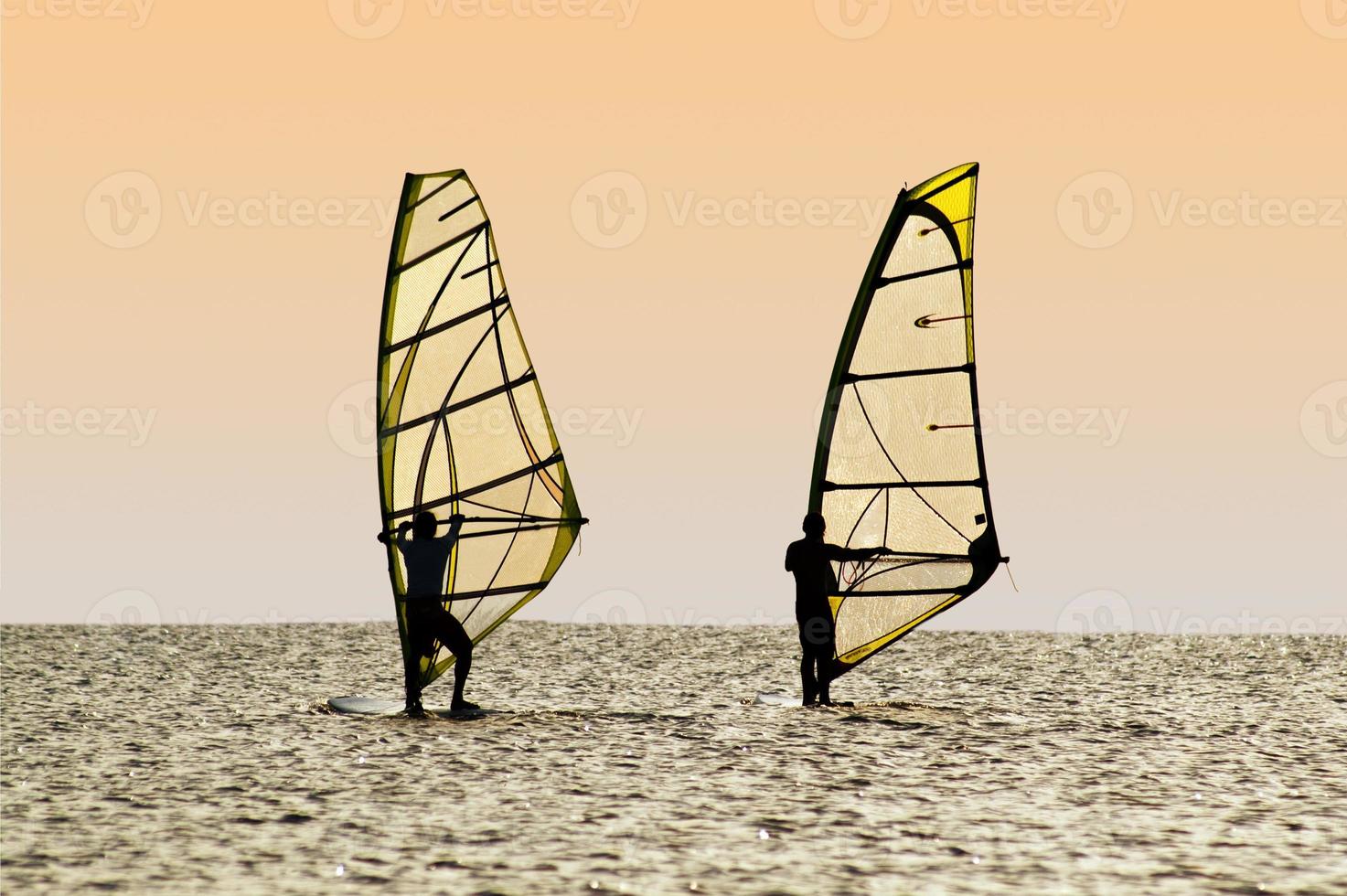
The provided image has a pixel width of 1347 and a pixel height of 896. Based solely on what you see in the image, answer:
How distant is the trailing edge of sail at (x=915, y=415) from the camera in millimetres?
11266

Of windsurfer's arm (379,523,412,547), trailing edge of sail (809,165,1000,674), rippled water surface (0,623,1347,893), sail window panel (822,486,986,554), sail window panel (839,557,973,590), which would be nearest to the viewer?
rippled water surface (0,623,1347,893)

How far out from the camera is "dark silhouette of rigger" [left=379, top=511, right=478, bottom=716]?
11062 mm

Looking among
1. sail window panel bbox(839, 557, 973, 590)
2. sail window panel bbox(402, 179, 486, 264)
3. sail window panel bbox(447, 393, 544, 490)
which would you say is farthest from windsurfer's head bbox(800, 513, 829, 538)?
sail window panel bbox(402, 179, 486, 264)

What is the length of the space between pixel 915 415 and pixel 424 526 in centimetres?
381

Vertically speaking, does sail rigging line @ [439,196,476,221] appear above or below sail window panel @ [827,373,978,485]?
above

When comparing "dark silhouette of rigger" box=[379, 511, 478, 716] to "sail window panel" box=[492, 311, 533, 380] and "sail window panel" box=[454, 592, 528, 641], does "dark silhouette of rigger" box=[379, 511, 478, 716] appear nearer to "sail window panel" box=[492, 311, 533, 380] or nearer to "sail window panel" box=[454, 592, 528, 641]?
"sail window panel" box=[454, 592, 528, 641]

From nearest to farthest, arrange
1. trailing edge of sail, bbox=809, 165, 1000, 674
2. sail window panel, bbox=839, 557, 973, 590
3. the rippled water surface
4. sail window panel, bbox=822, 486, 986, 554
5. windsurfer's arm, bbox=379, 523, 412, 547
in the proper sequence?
1. the rippled water surface
2. windsurfer's arm, bbox=379, 523, 412, 547
3. trailing edge of sail, bbox=809, 165, 1000, 674
4. sail window panel, bbox=822, 486, 986, 554
5. sail window panel, bbox=839, 557, 973, 590

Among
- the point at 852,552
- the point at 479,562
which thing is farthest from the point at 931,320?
the point at 479,562

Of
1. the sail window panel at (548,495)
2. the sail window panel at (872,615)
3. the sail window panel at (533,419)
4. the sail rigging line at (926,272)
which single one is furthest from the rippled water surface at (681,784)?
the sail rigging line at (926,272)

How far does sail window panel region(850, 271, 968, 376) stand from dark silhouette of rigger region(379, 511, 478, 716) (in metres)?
3.42

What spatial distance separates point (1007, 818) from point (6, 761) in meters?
5.94

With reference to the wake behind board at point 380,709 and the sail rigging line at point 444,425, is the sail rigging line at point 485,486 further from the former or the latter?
the wake behind board at point 380,709

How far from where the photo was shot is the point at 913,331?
11.3m

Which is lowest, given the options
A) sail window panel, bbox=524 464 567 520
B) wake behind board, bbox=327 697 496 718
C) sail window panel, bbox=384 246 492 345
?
wake behind board, bbox=327 697 496 718
